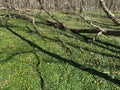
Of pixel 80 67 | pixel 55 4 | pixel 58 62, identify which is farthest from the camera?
pixel 55 4

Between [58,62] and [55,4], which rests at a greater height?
[58,62]

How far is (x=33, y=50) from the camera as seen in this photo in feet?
62.6

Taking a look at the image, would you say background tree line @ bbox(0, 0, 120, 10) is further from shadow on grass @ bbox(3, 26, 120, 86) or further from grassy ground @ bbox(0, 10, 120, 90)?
shadow on grass @ bbox(3, 26, 120, 86)

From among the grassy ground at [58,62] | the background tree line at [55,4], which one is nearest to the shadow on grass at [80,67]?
the grassy ground at [58,62]

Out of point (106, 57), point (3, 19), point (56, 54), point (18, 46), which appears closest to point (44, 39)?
point (18, 46)

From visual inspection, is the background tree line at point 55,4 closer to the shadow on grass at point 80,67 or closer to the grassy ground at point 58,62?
the grassy ground at point 58,62

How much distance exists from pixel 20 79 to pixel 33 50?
5.13 metres

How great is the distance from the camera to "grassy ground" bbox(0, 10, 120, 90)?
44.8 feet

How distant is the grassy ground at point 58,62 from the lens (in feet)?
44.8

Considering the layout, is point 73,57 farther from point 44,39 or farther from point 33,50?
point 44,39

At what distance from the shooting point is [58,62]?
16.5 meters

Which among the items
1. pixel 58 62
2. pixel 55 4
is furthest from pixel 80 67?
pixel 55 4

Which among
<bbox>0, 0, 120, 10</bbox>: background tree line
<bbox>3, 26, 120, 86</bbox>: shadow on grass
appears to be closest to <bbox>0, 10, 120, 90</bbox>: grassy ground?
<bbox>3, 26, 120, 86</bbox>: shadow on grass

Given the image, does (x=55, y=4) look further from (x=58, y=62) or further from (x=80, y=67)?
(x=80, y=67)
